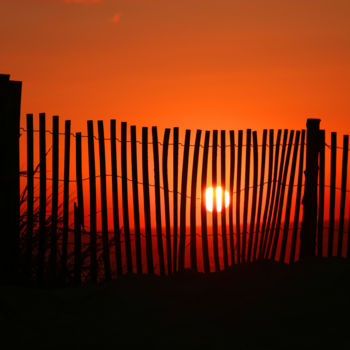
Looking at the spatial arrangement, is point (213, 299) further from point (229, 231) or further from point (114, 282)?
point (229, 231)

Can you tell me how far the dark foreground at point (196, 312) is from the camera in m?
4.01

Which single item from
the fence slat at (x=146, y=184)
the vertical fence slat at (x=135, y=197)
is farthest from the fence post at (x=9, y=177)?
the fence slat at (x=146, y=184)

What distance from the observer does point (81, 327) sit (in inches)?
167

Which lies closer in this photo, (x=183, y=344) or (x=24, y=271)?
(x=183, y=344)

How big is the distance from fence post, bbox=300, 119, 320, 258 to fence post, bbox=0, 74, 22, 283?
129 inches

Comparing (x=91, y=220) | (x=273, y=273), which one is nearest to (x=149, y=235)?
(x=91, y=220)

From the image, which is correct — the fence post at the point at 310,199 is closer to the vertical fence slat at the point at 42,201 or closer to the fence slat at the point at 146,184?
the fence slat at the point at 146,184

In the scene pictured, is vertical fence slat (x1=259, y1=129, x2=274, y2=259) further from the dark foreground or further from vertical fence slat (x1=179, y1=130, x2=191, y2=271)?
the dark foreground

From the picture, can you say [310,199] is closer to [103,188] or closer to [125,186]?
[125,186]

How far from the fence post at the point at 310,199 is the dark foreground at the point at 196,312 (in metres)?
1.66

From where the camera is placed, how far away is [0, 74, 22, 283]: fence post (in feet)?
19.7

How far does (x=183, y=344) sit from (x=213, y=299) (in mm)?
833

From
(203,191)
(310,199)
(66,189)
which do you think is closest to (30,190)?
(66,189)

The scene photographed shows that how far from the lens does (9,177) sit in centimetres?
602
